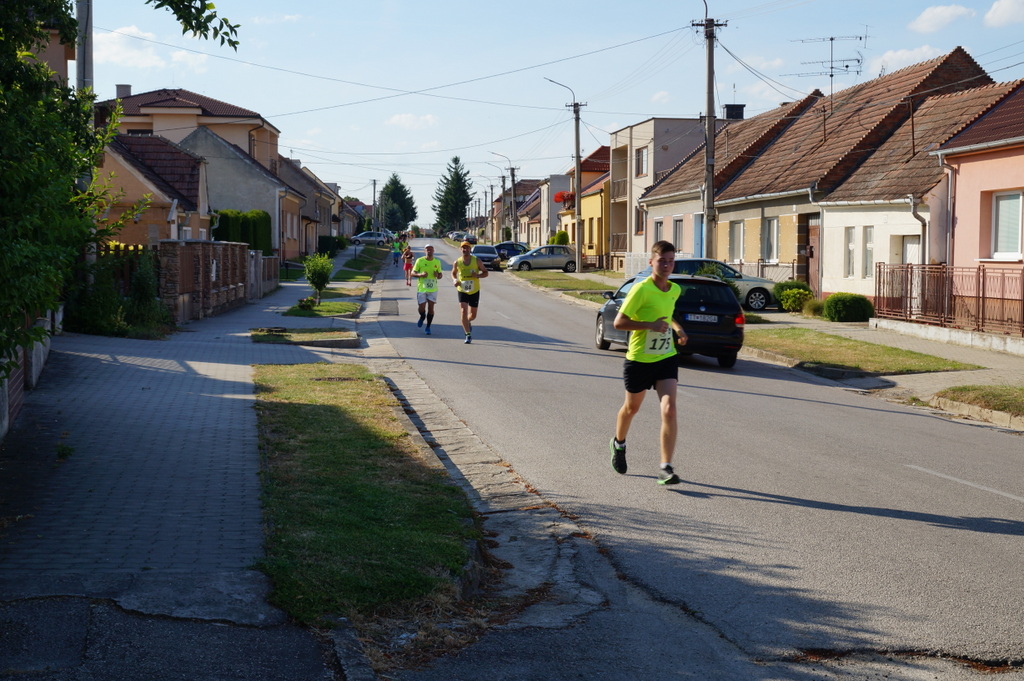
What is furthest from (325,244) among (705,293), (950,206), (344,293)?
(705,293)

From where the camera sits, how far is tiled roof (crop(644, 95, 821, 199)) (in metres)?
39.7

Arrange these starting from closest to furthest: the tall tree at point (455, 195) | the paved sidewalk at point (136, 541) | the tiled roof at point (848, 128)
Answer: the paved sidewalk at point (136, 541)
the tiled roof at point (848, 128)
the tall tree at point (455, 195)

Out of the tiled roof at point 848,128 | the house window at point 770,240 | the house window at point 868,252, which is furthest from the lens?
the house window at point 770,240

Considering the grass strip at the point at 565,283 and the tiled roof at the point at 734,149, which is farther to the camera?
the grass strip at the point at 565,283

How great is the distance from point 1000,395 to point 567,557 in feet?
30.5

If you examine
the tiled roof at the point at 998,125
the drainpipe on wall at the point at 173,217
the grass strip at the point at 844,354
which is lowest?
the grass strip at the point at 844,354

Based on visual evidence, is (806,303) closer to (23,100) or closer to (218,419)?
(218,419)

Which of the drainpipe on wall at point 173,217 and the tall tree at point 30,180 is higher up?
the drainpipe on wall at point 173,217

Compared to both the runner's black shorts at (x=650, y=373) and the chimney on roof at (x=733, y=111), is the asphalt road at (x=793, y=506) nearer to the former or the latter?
the runner's black shorts at (x=650, y=373)

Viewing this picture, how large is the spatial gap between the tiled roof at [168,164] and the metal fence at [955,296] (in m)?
23.3

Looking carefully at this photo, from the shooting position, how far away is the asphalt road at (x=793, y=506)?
5207mm

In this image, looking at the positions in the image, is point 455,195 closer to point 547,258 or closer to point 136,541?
point 547,258

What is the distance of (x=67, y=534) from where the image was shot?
604cm

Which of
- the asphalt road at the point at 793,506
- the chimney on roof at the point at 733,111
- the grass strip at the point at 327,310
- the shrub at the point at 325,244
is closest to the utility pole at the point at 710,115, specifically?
the grass strip at the point at 327,310
